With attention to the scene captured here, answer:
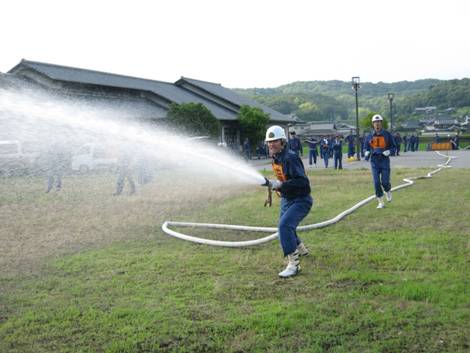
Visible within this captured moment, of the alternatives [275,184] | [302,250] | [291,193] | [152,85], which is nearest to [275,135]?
[275,184]

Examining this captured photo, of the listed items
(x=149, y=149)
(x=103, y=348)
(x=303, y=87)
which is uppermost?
(x=303, y=87)

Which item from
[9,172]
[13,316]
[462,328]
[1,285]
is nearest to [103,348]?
[13,316]

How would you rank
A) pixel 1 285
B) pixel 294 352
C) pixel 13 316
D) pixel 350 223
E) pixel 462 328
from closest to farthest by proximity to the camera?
pixel 294 352 < pixel 462 328 < pixel 13 316 < pixel 1 285 < pixel 350 223

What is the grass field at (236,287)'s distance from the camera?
13.8 feet

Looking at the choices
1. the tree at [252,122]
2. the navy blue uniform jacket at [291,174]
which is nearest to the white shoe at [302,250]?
the navy blue uniform jacket at [291,174]

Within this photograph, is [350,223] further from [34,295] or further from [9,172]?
[9,172]

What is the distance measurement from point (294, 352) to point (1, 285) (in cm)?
401

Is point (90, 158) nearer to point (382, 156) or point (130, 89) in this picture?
point (130, 89)

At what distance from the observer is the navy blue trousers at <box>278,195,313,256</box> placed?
20.2 feet

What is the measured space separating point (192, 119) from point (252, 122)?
39.4ft

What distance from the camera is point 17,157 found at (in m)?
26.0

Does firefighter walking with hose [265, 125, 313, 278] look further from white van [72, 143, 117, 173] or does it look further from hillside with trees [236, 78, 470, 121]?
hillside with trees [236, 78, 470, 121]

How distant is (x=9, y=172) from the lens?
24.6 meters

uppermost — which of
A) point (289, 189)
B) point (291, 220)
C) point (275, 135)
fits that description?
point (275, 135)
